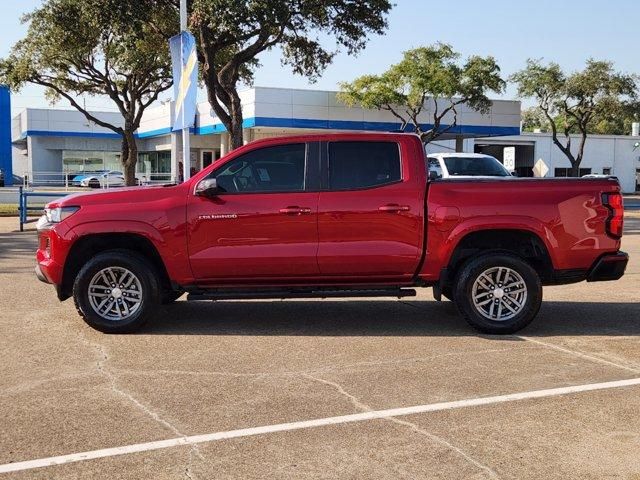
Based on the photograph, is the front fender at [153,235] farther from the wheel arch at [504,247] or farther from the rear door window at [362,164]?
the wheel arch at [504,247]

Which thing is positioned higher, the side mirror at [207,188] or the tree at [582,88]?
the tree at [582,88]

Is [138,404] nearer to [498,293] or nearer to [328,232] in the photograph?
[328,232]

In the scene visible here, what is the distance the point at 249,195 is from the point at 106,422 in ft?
10.1

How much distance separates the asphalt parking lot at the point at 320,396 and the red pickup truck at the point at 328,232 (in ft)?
1.57

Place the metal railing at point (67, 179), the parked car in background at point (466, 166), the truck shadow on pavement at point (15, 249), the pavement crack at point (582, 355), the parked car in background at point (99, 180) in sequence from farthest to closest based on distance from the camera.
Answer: the parked car in background at point (99, 180)
the metal railing at point (67, 179)
the parked car in background at point (466, 166)
the truck shadow on pavement at point (15, 249)
the pavement crack at point (582, 355)

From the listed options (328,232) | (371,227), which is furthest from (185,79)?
(371,227)

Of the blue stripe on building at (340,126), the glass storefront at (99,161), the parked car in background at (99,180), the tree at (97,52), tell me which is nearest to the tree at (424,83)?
the blue stripe on building at (340,126)

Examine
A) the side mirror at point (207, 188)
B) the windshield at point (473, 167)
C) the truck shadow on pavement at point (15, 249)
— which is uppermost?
the windshield at point (473, 167)

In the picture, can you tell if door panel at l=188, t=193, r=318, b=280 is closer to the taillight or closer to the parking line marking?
the parking line marking

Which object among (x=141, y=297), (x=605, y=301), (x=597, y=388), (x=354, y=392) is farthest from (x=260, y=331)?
(x=605, y=301)

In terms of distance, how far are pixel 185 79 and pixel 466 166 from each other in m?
7.43

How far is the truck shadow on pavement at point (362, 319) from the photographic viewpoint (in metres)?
7.51

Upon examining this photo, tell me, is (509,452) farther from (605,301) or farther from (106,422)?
(605,301)

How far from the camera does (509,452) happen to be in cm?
423
